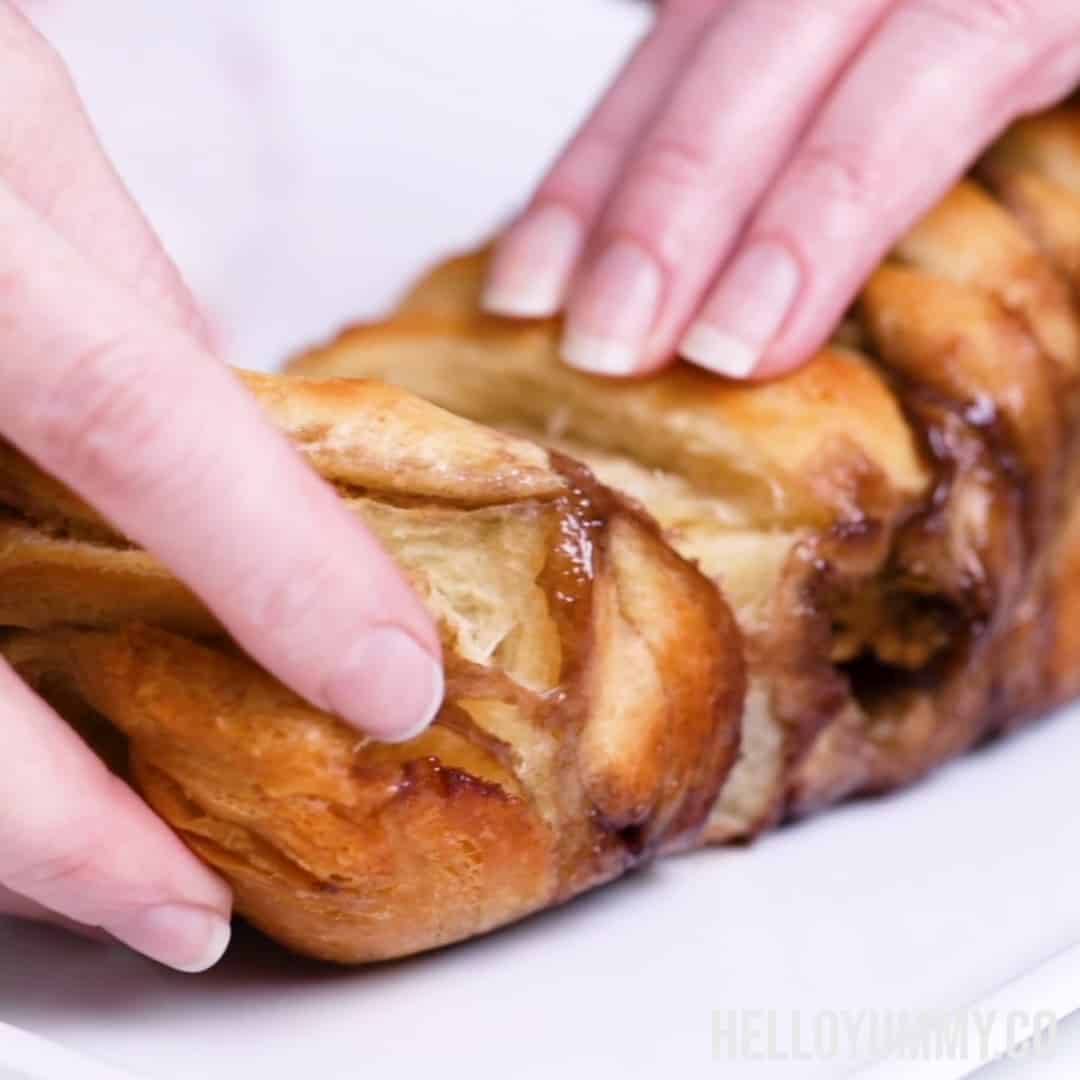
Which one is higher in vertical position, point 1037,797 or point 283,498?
point 283,498

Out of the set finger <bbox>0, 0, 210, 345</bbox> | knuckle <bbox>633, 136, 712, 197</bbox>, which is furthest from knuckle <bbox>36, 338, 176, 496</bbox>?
knuckle <bbox>633, 136, 712, 197</bbox>

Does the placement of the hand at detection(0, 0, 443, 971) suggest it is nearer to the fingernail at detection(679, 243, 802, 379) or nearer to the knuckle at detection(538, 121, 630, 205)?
the fingernail at detection(679, 243, 802, 379)

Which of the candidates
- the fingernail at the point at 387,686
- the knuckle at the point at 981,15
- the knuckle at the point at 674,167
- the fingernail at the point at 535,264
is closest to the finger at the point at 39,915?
the fingernail at the point at 387,686

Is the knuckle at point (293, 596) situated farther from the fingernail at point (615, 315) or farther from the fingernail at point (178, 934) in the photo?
the fingernail at point (615, 315)

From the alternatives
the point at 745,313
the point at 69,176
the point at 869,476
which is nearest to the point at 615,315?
the point at 745,313

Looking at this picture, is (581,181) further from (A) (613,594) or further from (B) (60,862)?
(B) (60,862)

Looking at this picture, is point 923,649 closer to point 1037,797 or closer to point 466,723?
point 1037,797

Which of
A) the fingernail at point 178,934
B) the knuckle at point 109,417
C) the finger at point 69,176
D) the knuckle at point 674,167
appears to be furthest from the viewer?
the knuckle at point 674,167

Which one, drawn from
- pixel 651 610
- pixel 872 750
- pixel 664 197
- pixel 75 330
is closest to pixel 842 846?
pixel 872 750
